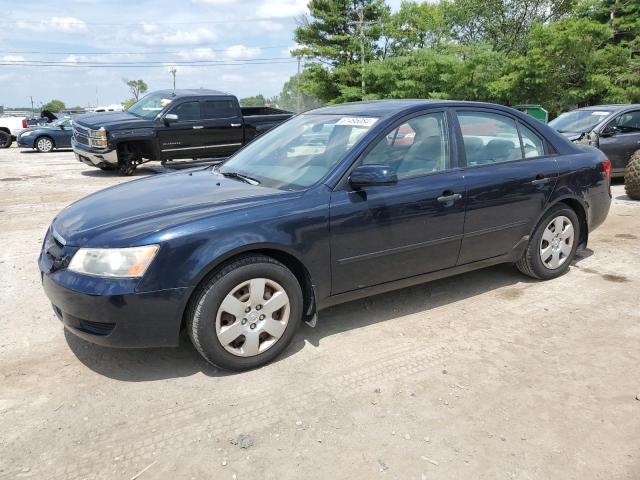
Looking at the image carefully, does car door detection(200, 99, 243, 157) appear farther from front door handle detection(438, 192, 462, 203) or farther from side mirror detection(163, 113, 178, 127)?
front door handle detection(438, 192, 462, 203)

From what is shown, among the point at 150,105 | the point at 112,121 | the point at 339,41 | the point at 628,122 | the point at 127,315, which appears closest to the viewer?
the point at 127,315

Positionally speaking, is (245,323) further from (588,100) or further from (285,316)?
(588,100)

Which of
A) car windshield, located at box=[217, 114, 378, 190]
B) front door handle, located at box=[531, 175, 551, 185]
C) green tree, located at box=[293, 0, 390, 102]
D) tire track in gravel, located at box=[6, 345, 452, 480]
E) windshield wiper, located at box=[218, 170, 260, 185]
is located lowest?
tire track in gravel, located at box=[6, 345, 452, 480]

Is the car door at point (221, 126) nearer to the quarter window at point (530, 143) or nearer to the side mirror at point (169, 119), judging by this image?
the side mirror at point (169, 119)

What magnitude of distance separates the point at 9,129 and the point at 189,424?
22.2 m

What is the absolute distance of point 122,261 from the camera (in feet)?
9.30

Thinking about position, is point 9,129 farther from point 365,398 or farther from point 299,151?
point 365,398

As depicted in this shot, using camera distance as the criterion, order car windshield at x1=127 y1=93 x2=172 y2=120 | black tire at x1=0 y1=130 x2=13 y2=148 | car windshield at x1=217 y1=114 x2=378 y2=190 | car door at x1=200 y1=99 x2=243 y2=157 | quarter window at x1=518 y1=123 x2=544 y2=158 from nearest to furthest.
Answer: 1. car windshield at x1=217 y1=114 x2=378 y2=190
2. quarter window at x1=518 y1=123 x2=544 y2=158
3. car windshield at x1=127 y1=93 x2=172 y2=120
4. car door at x1=200 y1=99 x2=243 y2=157
5. black tire at x1=0 y1=130 x2=13 y2=148

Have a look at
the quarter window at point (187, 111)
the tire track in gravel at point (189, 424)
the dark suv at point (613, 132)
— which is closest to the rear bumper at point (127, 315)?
the tire track in gravel at point (189, 424)

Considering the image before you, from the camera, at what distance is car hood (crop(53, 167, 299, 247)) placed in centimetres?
294

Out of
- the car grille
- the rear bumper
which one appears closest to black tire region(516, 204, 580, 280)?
the rear bumper

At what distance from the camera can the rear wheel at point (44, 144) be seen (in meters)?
18.4

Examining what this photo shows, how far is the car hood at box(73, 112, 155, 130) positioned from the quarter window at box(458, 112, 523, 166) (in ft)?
28.6

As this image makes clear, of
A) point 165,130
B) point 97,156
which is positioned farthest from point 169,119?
point 97,156
